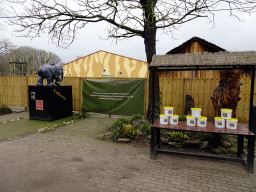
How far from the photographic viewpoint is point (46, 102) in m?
8.63

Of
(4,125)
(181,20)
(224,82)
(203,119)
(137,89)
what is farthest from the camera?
(137,89)

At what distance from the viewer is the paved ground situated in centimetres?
340

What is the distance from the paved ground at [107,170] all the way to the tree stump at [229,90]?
5.57 ft

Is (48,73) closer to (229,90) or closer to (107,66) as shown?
(229,90)

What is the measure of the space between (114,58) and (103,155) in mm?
24968

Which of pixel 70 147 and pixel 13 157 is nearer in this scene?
pixel 13 157

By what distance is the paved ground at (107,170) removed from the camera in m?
3.40

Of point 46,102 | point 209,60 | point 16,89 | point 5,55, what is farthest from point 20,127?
point 5,55

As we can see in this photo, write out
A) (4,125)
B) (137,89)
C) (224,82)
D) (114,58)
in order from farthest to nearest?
(114,58) < (137,89) < (4,125) < (224,82)

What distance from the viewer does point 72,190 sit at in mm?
3254

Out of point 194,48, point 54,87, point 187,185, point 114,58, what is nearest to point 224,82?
point 187,185

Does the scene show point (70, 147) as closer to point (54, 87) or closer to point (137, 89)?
point (54, 87)

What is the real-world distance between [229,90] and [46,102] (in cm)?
762

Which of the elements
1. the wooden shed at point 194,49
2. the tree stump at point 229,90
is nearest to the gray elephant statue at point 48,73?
the wooden shed at point 194,49
